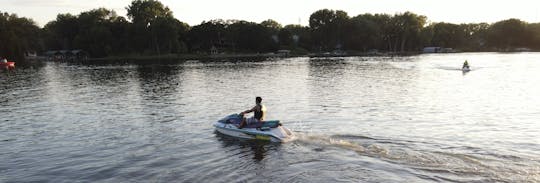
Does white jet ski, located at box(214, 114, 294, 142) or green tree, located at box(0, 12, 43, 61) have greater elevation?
green tree, located at box(0, 12, 43, 61)

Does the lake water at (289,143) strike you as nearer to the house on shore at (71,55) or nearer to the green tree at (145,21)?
the green tree at (145,21)

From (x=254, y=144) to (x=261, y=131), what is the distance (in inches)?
31.6

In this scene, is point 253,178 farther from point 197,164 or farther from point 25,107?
point 25,107

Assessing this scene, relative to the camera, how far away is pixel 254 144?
25438 mm

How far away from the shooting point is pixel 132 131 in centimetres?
3050

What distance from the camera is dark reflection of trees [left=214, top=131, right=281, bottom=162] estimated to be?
23.6 metres

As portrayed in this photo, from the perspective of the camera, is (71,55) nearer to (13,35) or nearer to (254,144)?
(13,35)

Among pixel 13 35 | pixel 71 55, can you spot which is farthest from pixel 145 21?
pixel 13 35

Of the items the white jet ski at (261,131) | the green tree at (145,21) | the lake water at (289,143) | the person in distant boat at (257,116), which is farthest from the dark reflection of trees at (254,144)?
the green tree at (145,21)

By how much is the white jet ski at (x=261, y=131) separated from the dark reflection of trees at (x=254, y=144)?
235 millimetres

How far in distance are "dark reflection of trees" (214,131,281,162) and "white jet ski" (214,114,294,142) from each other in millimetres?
235

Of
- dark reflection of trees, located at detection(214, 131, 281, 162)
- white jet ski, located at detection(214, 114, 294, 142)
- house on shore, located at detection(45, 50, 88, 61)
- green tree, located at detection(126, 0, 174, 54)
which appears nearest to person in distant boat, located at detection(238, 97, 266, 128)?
white jet ski, located at detection(214, 114, 294, 142)

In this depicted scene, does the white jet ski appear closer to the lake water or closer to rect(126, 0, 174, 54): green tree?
the lake water

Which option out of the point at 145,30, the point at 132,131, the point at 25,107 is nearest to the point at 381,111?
the point at 132,131
